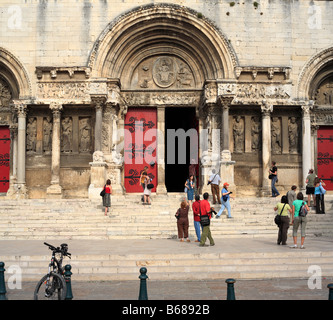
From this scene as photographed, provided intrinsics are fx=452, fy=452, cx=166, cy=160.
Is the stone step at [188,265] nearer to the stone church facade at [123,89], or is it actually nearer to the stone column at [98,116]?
the stone church facade at [123,89]

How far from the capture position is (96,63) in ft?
59.2

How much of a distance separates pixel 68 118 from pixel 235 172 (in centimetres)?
732

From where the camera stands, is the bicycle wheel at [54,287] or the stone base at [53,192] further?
the stone base at [53,192]

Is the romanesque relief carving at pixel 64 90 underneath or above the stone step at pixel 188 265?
above

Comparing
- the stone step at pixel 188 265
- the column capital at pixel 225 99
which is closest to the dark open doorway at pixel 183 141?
the column capital at pixel 225 99

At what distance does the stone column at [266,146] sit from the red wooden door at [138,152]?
4563 millimetres

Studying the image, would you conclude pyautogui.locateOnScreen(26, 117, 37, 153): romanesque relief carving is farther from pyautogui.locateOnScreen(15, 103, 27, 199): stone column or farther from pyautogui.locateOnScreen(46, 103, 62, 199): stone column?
pyautogui.locateOnScreen(46, 103, 62, 199): stone column

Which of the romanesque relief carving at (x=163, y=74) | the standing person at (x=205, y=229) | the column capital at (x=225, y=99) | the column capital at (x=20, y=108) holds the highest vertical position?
the romanesque relief carving at (x=163, y=74)

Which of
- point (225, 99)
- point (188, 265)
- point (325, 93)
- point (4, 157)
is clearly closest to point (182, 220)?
point (188, 265)

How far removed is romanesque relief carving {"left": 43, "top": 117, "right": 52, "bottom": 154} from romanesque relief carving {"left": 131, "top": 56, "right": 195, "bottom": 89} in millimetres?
3902

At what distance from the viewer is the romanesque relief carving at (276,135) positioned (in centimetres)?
1906

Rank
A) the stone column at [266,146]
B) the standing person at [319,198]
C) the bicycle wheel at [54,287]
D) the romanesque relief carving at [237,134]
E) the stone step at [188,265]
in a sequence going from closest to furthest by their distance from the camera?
the bicycle wheel at [54,287]
the stone step at [188,265]
the standing person at [319,198]
the stone column at [266,146]
the romanesque relief carving at [237,134]

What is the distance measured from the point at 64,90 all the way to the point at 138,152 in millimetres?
3995

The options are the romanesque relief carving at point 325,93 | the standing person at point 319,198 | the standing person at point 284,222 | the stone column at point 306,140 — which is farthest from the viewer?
the romanesque relief carving at point 325,93
